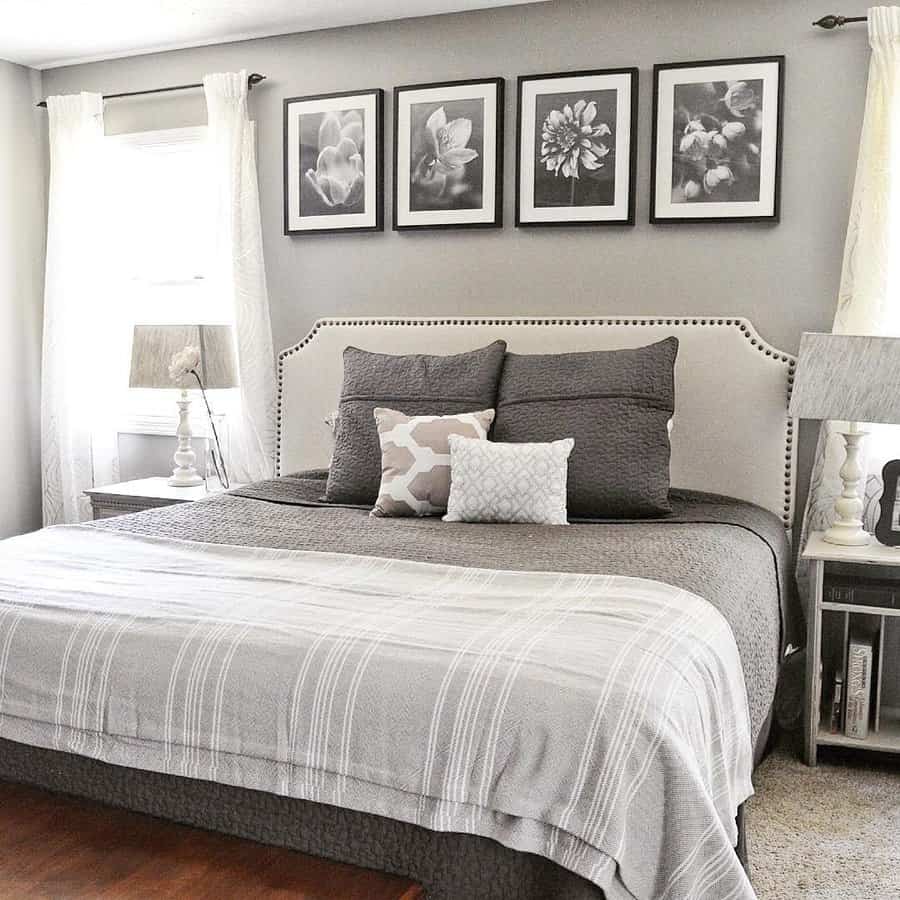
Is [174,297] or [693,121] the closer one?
[693,121]

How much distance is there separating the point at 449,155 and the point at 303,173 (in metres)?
0.62

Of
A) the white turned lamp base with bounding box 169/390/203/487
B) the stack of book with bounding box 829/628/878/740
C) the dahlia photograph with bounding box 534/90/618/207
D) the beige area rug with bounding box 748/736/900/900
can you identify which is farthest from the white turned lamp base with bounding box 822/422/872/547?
the white turned lamp base with bounding box 169/390/203/487

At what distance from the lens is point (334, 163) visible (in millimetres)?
4078

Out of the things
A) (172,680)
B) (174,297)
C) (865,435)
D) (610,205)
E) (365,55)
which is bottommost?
(172,680)

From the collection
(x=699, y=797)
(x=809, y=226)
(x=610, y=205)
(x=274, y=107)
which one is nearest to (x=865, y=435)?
(x=809, y=226)

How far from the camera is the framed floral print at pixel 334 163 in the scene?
4.01 metres

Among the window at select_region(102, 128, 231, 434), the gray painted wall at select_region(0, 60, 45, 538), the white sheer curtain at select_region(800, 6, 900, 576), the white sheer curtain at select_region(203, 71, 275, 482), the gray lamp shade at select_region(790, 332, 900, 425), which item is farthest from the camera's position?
the gray painted wall at select_region(0, 60, 45, 538)

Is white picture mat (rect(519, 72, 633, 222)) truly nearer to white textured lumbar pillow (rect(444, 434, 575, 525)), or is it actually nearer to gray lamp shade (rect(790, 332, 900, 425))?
gray lamp shade (rect(790, 332, 900, 425))

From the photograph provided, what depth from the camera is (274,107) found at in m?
4.21

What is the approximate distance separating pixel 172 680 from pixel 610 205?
2428 millimetres

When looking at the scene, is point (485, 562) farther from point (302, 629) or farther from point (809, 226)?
point (809, 226)

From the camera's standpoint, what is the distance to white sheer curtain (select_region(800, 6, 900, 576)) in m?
3.20

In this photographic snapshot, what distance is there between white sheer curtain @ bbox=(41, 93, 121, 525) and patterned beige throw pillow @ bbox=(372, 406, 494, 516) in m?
1.89

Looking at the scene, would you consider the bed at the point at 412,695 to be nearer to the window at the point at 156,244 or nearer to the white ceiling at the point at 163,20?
the window at the point at 156,244
